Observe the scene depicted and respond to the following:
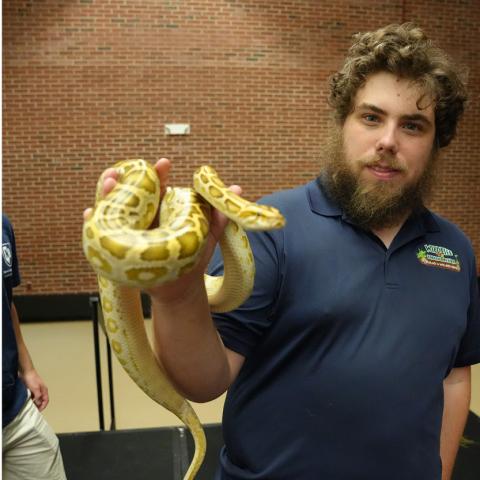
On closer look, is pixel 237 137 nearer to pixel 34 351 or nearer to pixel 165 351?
pixel 34 351

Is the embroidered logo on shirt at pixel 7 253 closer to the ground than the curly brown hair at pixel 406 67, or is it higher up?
closer to the ground

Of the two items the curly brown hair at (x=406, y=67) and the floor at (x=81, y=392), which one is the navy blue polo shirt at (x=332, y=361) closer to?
the curly brown hair at (x=406, y=67)

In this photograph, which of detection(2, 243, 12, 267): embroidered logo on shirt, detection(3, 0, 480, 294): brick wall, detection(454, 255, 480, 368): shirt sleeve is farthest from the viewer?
detection(3, 0, 480, 294): brick wall

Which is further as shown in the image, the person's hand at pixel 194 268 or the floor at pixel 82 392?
the floor at pixel 82 392

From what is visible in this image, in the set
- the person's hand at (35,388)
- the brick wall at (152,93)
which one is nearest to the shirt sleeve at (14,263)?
the person's hand at (35,388)

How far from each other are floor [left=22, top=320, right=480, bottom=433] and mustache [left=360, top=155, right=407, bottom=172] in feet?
11.3

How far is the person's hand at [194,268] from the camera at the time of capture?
989mm

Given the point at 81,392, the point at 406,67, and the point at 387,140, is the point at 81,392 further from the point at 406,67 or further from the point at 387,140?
the point at 406,67

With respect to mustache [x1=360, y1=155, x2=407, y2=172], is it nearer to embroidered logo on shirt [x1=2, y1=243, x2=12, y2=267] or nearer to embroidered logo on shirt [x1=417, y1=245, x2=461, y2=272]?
embroidered logo on shirt [x1=417, y1=245, x2=461, y2=272]

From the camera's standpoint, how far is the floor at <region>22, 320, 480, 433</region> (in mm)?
4379

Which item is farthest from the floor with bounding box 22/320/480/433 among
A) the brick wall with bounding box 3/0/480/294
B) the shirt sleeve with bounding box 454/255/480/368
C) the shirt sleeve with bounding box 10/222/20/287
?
the shirt sleeve with bounding box 454/255/480/368

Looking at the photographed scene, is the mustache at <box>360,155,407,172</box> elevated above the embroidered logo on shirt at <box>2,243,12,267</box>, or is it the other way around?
the mustache at <box>360,155,407,172</box>

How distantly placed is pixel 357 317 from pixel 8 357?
61.4 inches

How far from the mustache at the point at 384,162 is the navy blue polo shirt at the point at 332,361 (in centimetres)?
27
